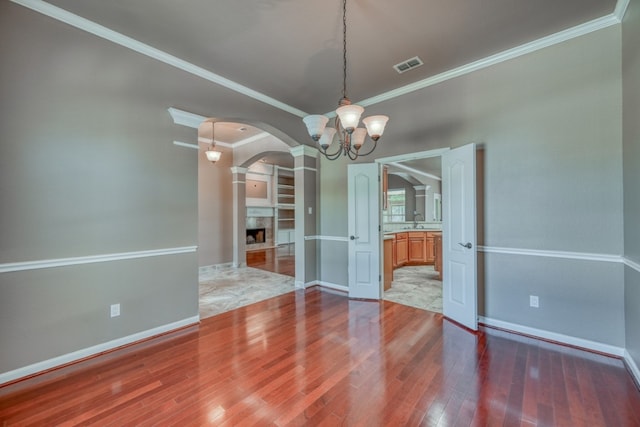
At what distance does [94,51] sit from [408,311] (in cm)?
460

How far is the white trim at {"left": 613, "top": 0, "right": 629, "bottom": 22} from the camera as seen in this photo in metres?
2.31

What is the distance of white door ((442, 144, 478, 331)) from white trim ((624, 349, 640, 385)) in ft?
3.74

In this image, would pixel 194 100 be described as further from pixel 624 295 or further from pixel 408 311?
pixel 624 295

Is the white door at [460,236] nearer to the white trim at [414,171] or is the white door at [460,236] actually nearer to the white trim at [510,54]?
the white trim at [510,54]

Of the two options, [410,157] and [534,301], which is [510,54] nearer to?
[410,157]

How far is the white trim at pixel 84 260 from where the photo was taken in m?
2.18

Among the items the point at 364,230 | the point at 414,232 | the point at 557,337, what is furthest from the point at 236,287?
the point at 557,337

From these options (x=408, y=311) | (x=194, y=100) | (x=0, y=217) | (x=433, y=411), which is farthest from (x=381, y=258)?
(x=0, y=217)

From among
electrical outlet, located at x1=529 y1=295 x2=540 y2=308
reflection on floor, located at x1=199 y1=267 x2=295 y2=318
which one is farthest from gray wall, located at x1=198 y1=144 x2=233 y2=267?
electrical outlet, located at x1=529 y1=295 x2=540 y2=308

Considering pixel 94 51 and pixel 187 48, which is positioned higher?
pixel 187 48

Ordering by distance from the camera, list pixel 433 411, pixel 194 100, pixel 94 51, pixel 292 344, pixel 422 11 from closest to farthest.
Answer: pixel 433 411, pixel 422 11, pixel 94 51, pixel 292 344, pixel 194 100

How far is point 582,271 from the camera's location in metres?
2.61

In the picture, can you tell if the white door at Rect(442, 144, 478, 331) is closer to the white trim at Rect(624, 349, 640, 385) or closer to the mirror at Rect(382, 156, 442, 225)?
the white trim at Rect(624, 349, 640, 385)

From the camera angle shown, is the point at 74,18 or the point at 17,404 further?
the point at 74,18
